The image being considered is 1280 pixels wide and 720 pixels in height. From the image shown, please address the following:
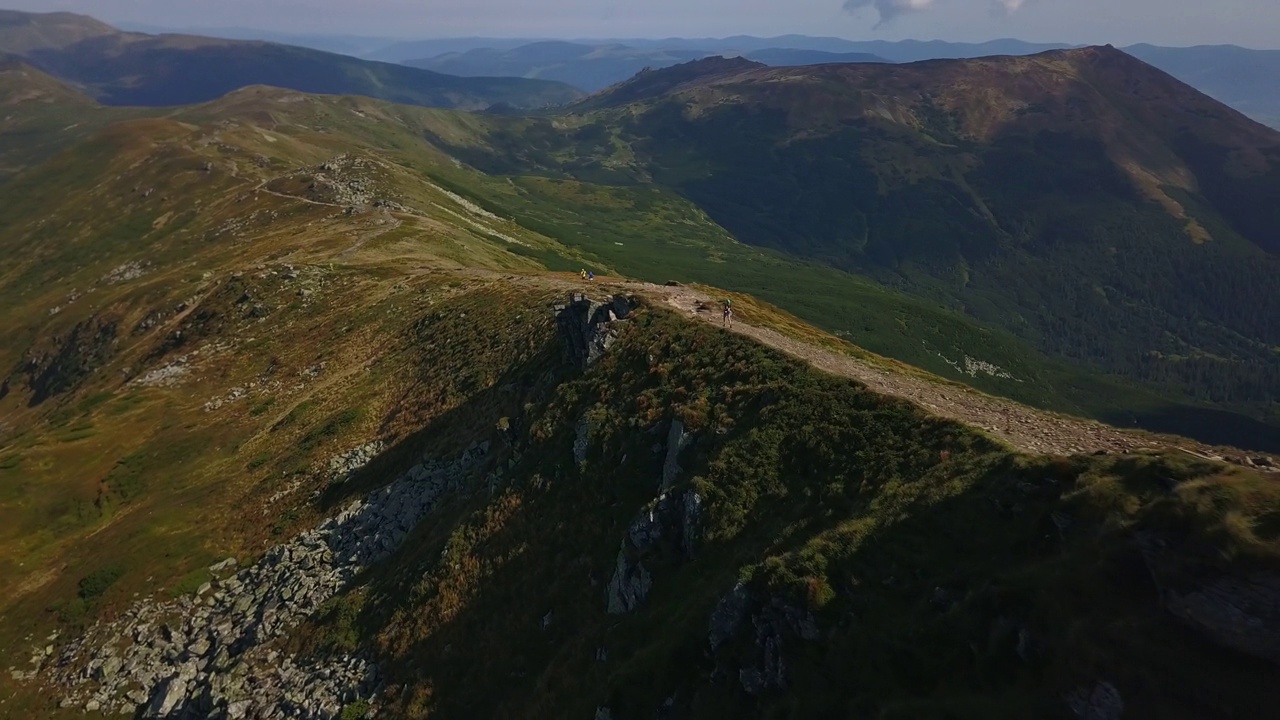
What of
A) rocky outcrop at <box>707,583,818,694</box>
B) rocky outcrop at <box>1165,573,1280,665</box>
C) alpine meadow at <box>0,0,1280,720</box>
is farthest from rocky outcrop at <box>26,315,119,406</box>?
rocky outcrop at <box>1165,573,1280,665</box>

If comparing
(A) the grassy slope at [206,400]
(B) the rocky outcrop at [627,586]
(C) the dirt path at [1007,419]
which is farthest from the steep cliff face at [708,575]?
(A) the grassy slope at [206,400]

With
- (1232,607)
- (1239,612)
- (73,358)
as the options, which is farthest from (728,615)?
(73,358)

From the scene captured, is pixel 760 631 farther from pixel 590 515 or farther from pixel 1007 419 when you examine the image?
pixel 1007 419

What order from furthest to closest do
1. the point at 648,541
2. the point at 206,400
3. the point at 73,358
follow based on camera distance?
the point at 73,358, the point at 206,400, the point at 648,541

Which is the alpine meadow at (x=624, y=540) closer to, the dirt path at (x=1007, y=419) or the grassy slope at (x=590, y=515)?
the grassy slope at (x=590, y=515)

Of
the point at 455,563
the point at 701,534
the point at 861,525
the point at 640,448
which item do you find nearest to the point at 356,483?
the point at 455,563
